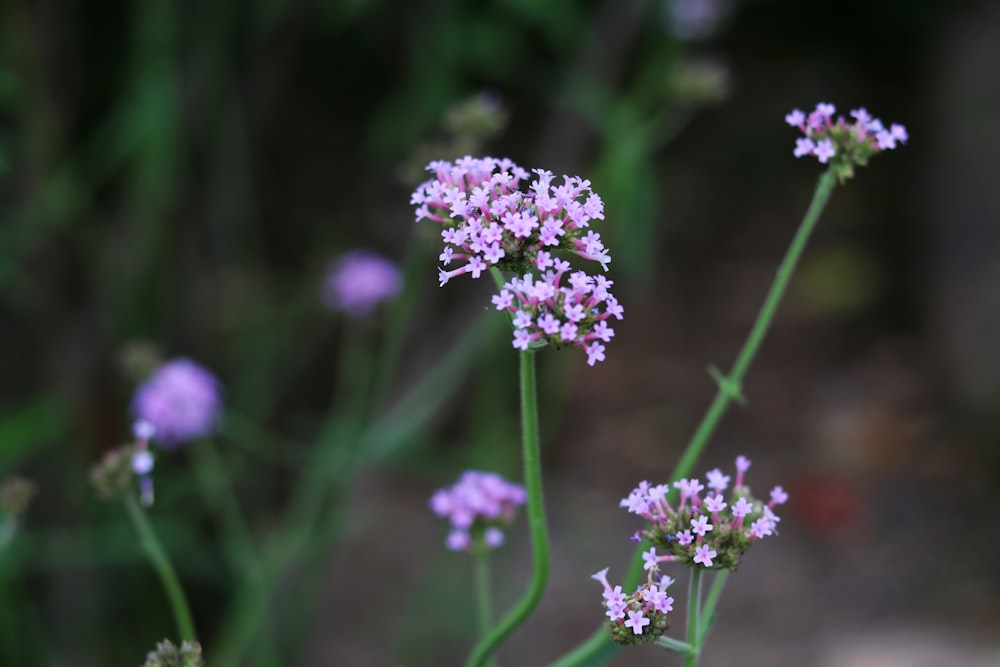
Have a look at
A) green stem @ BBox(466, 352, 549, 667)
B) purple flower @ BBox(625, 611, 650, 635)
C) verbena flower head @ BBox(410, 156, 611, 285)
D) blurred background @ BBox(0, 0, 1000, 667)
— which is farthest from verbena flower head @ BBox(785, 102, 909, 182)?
blurred background @ BBox(0, 0, 1000, 667)

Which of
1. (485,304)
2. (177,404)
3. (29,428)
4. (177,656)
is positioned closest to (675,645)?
(177,656)

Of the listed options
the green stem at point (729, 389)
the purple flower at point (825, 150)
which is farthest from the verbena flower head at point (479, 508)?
the purple flower at point (825, 150)

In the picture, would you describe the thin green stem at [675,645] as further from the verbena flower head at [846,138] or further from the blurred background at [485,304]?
the blurred background at [485,304]

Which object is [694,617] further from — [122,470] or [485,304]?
[485,304]

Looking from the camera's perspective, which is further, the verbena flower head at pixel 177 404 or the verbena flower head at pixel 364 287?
the verbena flower head at pixel 364 287

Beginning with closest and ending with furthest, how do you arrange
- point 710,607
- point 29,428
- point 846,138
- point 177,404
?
point 710,607
point 846,138
point 177,404
point 29,428

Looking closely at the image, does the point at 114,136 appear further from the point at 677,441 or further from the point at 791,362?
the point at 791,362

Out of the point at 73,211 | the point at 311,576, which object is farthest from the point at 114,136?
the point at 311,576
